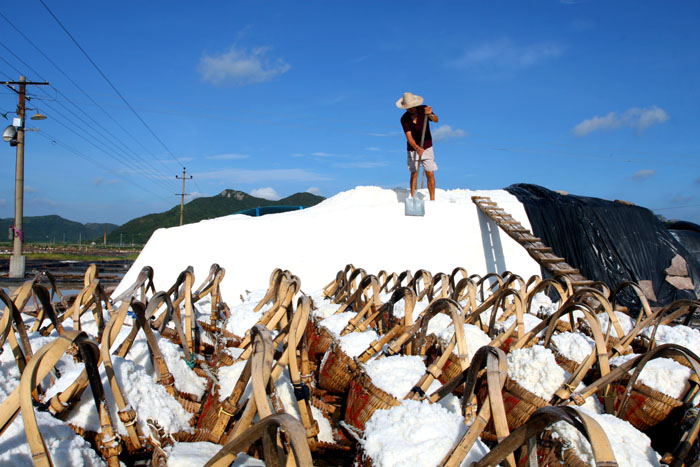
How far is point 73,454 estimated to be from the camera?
5.20ft

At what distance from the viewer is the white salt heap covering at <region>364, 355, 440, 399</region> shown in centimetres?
225

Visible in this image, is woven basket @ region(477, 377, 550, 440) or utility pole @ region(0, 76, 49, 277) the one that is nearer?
woven basket @ region(477, 377, 550, 440)

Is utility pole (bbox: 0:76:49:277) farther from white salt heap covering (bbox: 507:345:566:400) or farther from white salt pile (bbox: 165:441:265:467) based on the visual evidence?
white salt heap covering (bbox: 507:345:566:400)

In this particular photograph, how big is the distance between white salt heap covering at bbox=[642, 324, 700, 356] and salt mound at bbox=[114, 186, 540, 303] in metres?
4.62

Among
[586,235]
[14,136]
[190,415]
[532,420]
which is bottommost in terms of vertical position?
[190,415]

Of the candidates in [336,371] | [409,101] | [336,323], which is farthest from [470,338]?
[409,101]

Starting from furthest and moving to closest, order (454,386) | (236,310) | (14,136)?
1. (14,136)
2. (236,310)
3. (454,386)

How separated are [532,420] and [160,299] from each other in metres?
2.12

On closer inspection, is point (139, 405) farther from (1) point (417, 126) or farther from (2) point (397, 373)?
(1) point (417, 126)

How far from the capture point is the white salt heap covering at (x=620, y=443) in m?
1.68

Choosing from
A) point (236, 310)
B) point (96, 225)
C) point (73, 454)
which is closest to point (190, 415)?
point (73, 454)

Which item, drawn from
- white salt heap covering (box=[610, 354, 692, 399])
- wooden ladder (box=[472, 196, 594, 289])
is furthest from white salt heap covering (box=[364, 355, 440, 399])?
wooden ladder (box=[472, 196, 594, 289])

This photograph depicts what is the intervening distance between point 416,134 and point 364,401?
6.39 metres

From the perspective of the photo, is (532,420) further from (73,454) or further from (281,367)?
(73,454)
